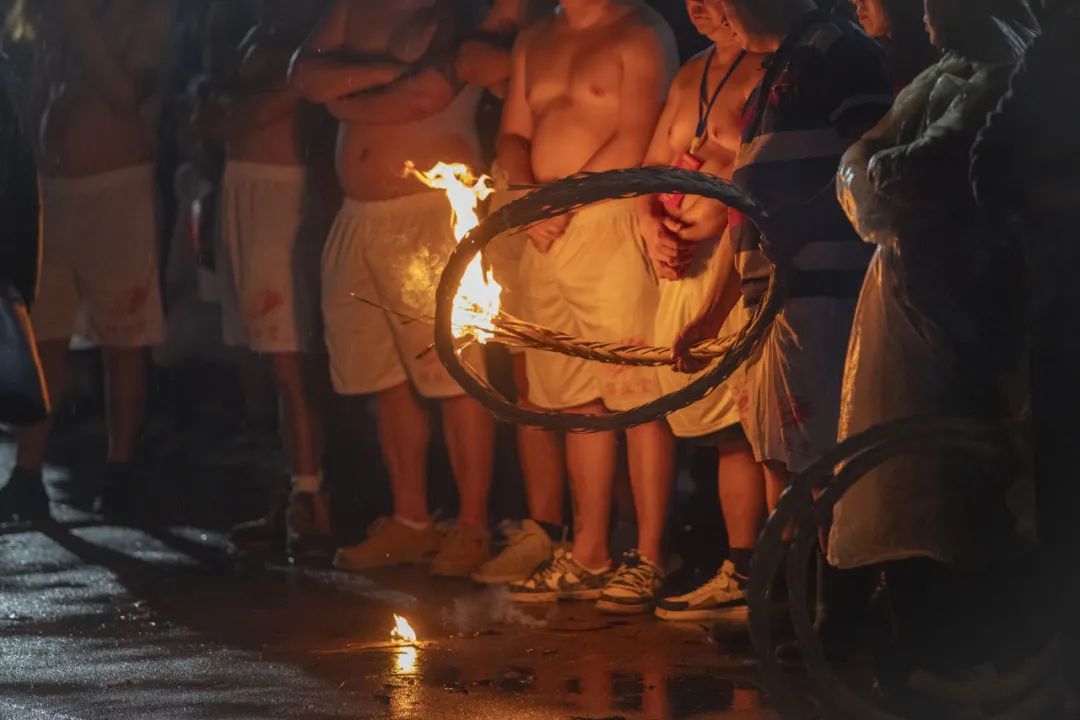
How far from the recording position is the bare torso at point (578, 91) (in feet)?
24.3

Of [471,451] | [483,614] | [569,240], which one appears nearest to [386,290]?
[471,451]

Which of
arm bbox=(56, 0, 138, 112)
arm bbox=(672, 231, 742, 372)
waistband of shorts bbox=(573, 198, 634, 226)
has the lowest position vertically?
arm bbox=(672, 231, 742, 372)

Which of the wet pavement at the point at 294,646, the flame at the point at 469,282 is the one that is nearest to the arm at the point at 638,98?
the flame at the point at 469,282

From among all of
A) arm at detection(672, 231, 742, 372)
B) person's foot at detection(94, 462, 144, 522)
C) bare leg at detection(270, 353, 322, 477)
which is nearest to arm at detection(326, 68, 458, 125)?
bare leg at detection(270, 353, 322, 477)

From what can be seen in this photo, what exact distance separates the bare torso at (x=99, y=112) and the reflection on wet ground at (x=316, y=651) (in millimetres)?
2142

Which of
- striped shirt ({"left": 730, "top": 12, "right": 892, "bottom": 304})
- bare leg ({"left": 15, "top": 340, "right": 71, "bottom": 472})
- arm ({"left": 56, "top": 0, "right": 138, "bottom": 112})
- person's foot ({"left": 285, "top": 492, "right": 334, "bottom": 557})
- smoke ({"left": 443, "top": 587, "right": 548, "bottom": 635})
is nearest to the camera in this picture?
striped shirt ({"left": 730, "top": 12, "right": 892, "bottom": 304})

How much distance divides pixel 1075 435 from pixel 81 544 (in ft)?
18.5

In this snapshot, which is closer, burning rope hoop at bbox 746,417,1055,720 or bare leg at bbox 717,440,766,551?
burning rope hoop at bbox 746,417,1055,720

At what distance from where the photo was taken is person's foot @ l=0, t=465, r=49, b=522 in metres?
9.47

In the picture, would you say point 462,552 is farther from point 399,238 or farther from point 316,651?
point 316,651

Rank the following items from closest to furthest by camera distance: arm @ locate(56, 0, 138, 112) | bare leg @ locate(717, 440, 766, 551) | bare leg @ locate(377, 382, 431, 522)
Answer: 1. bare leg @ locate(717, 440, 766, 551)
2. bare leg @ locate(377, 382, 431, 522)
3. arm @ locate(56, 0, 138, 112)

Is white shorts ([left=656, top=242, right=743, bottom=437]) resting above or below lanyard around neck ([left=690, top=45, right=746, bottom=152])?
below

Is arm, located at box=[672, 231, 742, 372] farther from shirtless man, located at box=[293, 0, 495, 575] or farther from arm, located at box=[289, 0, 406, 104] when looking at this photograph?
arm, located at box=[289, 0, 406, 104]

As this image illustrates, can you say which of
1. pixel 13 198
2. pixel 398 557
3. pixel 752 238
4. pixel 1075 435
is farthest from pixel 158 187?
pixel 1075 435
